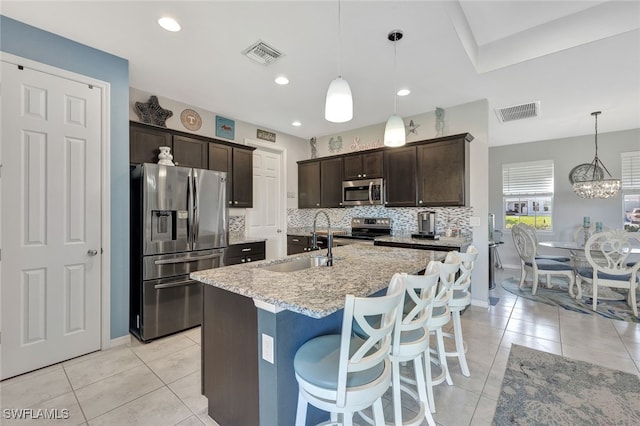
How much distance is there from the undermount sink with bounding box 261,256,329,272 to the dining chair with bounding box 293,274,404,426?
33.6 inches

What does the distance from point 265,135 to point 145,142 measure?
2.16 metres

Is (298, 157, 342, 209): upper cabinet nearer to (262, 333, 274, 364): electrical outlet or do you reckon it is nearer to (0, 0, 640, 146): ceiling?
(0, 0, 640, 146): ceiling

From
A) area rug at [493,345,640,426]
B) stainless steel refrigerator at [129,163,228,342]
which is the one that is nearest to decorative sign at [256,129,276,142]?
stainless steel refrigerator at [129,163,228,342]

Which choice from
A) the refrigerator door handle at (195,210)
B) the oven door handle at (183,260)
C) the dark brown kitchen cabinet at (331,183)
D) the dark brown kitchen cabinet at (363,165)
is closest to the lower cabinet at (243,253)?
the oven door handle at (183,260)

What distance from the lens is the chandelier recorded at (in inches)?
173

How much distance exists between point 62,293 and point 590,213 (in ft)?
26.8

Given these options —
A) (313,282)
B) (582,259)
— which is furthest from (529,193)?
(313,282)

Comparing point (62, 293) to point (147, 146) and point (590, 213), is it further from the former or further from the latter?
point (590, 213)

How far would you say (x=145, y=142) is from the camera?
3.20 metres

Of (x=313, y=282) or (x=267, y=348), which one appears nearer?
(x=267, y=348)

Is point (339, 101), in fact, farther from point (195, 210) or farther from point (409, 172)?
point (409, 172)

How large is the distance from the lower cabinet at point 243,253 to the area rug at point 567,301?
4.08 meters

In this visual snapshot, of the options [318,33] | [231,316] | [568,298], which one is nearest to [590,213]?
[568,298]

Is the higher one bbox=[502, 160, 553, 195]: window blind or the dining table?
bbox=[502, 160, 553, 195]: window blind
